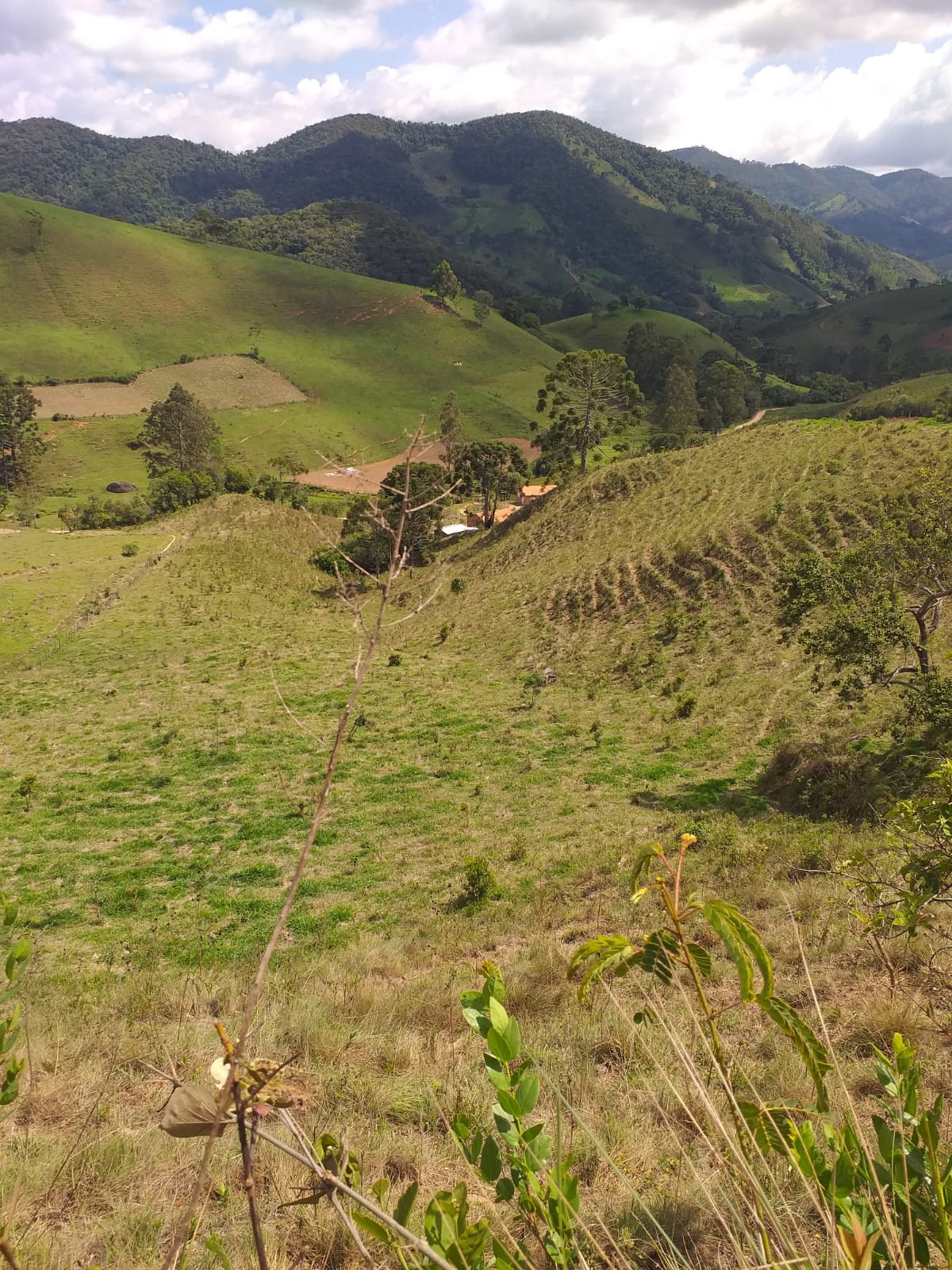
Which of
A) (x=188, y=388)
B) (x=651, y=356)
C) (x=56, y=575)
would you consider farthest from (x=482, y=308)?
(x=56, y=575)

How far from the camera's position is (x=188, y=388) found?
10781cm

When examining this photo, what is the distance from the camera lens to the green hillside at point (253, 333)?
104 metres

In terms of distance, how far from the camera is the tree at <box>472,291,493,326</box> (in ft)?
451

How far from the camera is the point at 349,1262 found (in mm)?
2480

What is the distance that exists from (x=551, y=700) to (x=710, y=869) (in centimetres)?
1168

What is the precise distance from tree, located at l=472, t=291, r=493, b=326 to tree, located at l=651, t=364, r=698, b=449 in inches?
1968

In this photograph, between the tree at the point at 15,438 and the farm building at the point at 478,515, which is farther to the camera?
the tree at the point at 15,438

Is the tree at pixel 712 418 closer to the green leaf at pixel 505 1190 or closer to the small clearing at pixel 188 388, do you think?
the small clearing at pixel 188 388

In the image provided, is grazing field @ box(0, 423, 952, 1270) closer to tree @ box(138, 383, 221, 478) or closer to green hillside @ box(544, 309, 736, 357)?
tree @ box(138, 383, 221, 478)

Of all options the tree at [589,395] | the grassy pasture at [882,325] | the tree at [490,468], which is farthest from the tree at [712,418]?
the grassy pasture at [882,325]

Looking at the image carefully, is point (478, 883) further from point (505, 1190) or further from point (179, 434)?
point (179, 434)

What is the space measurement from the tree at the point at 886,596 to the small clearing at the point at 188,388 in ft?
349

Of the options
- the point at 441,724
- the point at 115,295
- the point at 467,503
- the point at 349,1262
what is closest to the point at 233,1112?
the point at 349,1262

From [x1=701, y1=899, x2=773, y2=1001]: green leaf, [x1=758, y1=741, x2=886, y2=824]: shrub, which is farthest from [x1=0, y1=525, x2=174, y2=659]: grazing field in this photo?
[x1=701, y1=899, x2=773, y2=1001]: green leaf
